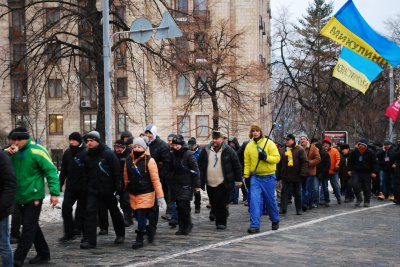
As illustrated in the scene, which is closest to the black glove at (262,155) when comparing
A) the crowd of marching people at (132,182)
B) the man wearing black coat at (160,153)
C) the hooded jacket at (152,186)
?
the crowd of marching people at (132,182)

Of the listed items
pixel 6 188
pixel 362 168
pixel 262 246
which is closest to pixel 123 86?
pixel 362 168

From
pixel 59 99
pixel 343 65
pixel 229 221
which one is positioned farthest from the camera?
pixel 59 99

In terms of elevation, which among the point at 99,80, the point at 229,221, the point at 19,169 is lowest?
the point at 229,221

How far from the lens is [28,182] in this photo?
824cm

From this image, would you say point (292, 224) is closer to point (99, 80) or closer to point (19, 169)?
point (19, 169)

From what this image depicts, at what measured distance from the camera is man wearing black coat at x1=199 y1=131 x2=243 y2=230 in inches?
483

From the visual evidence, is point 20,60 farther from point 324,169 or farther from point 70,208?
point 324,169

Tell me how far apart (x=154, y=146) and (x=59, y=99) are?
4303 cm

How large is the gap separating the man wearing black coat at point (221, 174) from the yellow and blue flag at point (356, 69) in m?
6.11

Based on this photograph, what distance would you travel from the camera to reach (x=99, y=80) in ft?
62.4

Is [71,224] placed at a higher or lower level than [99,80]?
lower

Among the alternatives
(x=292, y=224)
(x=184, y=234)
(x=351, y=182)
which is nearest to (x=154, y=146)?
(x=184, y=234)

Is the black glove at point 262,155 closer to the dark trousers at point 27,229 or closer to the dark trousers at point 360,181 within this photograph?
the dark trousers at point 27,229

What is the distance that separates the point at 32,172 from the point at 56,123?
47.6 m
